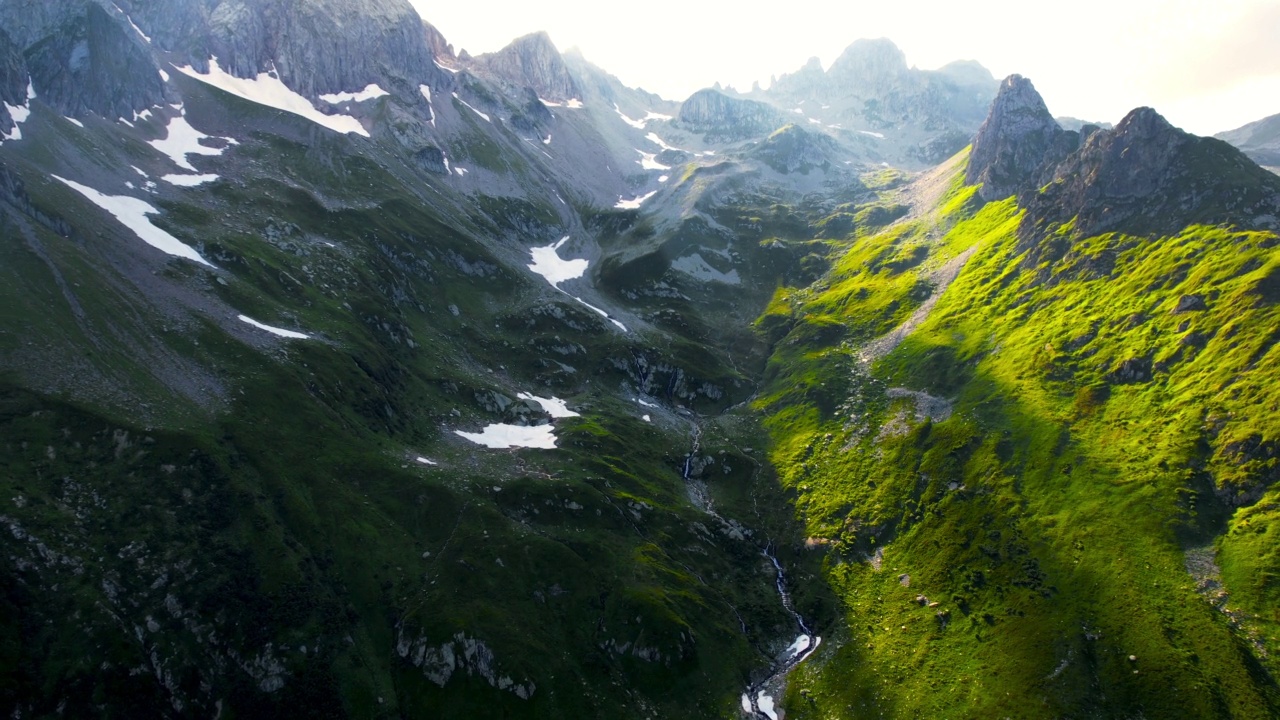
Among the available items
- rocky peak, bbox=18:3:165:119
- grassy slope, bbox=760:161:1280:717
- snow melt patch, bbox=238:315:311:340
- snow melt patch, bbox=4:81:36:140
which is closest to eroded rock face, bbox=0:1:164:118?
rocky peak, bbox=18:3:165:119

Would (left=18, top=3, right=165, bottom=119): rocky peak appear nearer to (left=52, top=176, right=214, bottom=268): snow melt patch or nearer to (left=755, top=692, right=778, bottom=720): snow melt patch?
(left=52, top=176, right=214, bottom=268): snow melt patch

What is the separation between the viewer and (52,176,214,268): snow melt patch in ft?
400

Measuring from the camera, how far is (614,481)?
373 ft

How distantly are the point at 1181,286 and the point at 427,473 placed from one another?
132 m

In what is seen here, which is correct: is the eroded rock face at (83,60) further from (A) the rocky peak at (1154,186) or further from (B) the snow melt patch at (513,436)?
(A) the rocky peak at (1154,186)

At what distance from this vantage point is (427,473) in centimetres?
10069

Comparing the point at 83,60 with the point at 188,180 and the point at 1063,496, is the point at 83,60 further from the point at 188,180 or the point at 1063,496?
the point at 1063,496

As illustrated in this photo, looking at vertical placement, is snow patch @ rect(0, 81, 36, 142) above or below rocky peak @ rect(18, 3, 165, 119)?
below

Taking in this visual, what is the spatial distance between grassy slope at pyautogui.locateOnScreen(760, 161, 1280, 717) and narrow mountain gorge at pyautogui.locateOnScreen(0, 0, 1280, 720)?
0.48m

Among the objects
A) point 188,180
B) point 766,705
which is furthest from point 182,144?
point 766,705

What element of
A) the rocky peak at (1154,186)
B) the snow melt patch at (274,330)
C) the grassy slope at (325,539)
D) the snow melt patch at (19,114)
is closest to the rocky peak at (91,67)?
the snow melt patch at (19,114)

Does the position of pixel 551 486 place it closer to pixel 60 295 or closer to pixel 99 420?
pixel 99 420

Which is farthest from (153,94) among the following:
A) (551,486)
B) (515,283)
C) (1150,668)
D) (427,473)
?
(1150,668)

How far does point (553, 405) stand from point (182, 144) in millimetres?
138860
